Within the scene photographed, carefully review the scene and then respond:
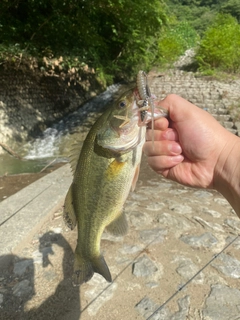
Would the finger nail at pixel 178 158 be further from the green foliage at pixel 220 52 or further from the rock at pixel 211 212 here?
the green foliage at pixel 220 52

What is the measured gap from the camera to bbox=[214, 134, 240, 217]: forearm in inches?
97.5

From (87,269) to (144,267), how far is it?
1.79m

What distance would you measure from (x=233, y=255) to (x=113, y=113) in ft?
9.95

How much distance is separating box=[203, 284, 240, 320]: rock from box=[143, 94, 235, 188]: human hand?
1.44 metres

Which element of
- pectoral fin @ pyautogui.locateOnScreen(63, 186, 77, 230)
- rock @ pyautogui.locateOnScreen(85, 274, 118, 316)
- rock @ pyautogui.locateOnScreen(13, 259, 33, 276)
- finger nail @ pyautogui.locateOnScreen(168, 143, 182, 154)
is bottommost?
rock @ pyautogui.locateOnScreen(85, 274, 118, 316)

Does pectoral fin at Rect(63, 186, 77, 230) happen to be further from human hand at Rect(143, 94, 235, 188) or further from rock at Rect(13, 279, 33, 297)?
rock at Rect(13, 279, 33, 297)

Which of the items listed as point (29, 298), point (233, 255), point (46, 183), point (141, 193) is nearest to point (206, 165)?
point (233, 255)

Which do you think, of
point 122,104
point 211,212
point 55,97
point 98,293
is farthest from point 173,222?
point 55,97

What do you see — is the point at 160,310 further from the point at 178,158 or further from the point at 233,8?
the point at 233,8

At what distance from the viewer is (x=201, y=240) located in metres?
4.47

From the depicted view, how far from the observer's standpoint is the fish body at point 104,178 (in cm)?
202

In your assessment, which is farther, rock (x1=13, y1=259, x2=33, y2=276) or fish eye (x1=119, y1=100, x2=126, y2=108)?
rock (x1=13, y1=259, x2=33, y2=276)

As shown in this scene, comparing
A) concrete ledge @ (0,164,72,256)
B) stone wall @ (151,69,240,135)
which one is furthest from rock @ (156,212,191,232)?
stone wall @ (151,69,240,135)

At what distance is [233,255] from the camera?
13.7ft
